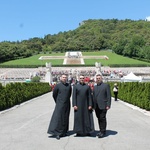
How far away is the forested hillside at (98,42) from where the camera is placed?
9769cm

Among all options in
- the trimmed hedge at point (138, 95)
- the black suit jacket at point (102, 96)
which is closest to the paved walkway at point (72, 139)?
the black suit jacket at point (102, 96)

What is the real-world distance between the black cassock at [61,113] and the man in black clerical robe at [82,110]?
0.19 metres

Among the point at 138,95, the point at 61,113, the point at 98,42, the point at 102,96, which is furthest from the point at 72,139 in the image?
the point at 98,42

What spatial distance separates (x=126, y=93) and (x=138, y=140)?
1262 cm

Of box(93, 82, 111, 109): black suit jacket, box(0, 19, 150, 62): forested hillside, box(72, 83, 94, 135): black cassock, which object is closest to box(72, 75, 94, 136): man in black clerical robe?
box(72, 83, 94, 135): black cassock

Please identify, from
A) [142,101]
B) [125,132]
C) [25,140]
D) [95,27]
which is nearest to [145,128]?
[125,132]

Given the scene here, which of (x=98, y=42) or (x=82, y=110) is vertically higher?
(x=98, y=42)

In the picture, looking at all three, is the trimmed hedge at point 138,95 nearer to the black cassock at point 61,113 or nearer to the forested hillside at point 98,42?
the black cassock at point 61,113

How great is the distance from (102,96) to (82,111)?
561 mm

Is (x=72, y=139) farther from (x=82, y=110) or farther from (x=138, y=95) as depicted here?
(x=138, y=95)

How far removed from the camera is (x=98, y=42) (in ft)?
441

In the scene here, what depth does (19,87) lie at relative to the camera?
18109 millimetres

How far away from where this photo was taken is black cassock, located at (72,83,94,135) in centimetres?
718

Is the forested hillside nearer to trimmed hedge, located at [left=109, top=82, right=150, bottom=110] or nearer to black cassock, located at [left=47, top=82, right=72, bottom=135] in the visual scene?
trimmed hedge, located at [left=109, top=82, right=150, bottom=110]
